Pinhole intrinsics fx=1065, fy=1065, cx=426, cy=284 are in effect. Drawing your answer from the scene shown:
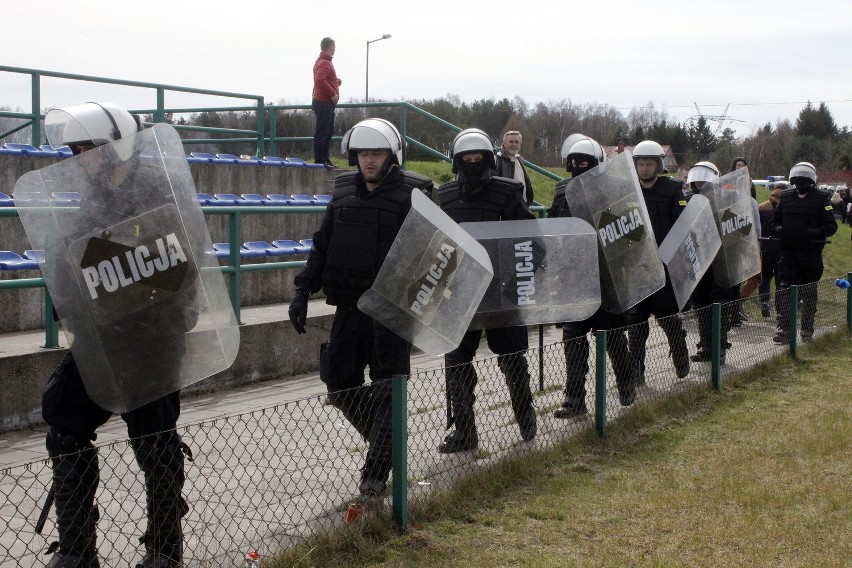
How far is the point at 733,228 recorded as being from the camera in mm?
9336

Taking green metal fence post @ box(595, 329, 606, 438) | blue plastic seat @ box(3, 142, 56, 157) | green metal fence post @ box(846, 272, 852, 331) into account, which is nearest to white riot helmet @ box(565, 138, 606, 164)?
Answer: green metal fence post @ box(595, 329, 606, 438)

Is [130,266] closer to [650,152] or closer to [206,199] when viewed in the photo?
[650,152]

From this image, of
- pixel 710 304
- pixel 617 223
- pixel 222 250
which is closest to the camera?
pixel 617 223

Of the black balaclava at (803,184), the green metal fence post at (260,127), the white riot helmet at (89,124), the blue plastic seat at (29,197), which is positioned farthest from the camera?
the green metal fence post at (260,127)

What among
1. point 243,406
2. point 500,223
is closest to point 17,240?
point 243,406

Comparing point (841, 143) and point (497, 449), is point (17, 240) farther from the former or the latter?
point (841, 143)

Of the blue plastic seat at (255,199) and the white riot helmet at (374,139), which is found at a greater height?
the white riot helmet at (374,139)

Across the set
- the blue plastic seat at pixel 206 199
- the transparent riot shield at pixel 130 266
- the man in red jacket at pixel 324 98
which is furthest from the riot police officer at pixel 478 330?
the man in red jacket at pixel 324 98

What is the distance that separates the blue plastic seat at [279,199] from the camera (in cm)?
1188

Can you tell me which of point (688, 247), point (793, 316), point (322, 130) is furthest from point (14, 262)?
point (322, 130)

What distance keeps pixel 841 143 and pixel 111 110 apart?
250 ft

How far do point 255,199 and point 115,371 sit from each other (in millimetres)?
8427

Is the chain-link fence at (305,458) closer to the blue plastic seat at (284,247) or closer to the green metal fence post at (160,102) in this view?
the blue plastic seat at (284,247)

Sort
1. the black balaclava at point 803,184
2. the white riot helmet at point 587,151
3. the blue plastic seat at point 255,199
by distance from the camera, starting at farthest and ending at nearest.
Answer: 1. the black balaclava at point 803,184
2. the blue plastic seat at point 255,199
3. the white riot helmet at point 587,151
